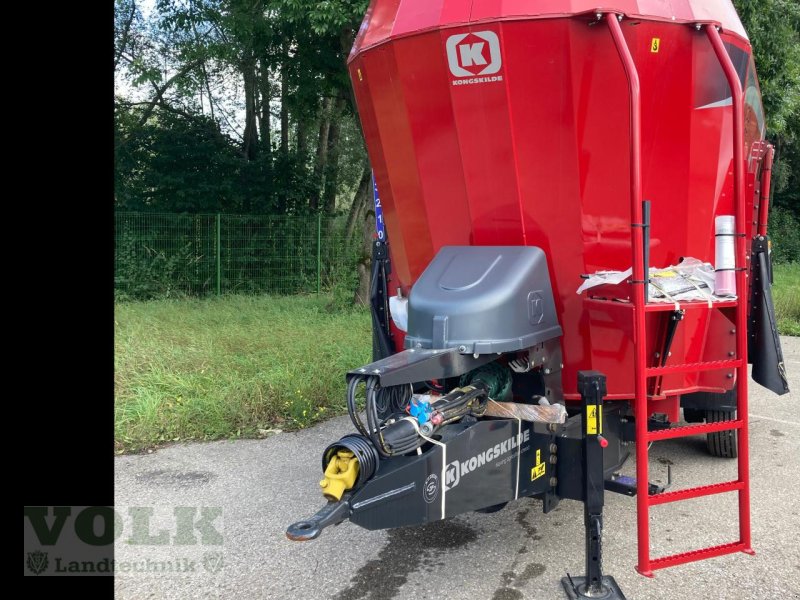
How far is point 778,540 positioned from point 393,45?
126 inches

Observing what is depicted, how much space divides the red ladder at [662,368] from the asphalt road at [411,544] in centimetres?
39

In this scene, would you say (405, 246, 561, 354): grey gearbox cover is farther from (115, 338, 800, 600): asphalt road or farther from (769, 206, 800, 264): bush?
(769, 206, 800, 264): bush

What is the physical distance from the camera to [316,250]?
1288 centimetres

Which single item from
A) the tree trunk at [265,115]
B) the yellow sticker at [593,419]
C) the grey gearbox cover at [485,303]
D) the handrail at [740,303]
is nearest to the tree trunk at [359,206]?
the tree trunk at [265,115]

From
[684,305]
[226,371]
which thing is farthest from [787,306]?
[684,305]

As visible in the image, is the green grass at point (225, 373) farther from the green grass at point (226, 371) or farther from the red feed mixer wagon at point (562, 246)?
the red feed mixer wagon at point (562, 246)

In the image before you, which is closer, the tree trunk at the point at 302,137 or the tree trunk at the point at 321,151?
the tree trunk at the point at 321,151

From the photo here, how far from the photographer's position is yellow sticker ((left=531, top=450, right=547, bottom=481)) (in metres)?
2.97

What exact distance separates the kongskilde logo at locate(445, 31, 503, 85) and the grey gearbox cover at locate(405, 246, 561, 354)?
798 mm

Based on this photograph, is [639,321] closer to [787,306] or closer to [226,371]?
[226,371]

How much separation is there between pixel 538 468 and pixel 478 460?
41 cm

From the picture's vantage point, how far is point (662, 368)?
2.79 m

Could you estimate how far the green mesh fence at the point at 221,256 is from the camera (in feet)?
39.7

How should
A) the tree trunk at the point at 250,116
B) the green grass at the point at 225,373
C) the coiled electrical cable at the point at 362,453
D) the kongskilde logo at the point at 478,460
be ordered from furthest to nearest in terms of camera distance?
the tree trunk at the point at 250,116
the green grass at the point at 225,373
the kongskilde logo at the point at 478,460
the coiled electrical cable at the point at 362,453
